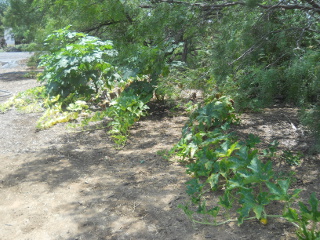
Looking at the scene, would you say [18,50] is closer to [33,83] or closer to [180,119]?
[33,83]

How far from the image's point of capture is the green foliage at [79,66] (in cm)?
509

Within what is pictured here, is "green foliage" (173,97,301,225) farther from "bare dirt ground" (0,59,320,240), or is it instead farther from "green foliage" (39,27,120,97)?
"green foliage" (39,27,120,97)

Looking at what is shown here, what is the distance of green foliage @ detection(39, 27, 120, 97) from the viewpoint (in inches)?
201

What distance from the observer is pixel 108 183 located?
3.23m

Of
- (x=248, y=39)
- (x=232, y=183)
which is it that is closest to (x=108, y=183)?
(x=232, y=183)

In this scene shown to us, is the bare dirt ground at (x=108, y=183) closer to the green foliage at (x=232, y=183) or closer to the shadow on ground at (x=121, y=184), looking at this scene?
the shadow on ground at (x=121, y=184)

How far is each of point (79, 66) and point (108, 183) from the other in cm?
258

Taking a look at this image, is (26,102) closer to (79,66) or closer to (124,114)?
(79,66)

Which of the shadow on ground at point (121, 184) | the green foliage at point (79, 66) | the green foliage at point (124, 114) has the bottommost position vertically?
the shadow on ground at point (121, 184)

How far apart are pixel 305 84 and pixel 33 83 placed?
7.50 meters

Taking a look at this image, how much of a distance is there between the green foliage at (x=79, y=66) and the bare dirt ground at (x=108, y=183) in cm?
83

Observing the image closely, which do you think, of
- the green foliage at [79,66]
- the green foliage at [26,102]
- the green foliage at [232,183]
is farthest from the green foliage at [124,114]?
the green foliage at [26,102]

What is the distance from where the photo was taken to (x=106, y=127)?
4852 millimetres

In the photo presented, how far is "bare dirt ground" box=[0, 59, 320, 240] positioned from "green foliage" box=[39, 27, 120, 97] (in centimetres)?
83
